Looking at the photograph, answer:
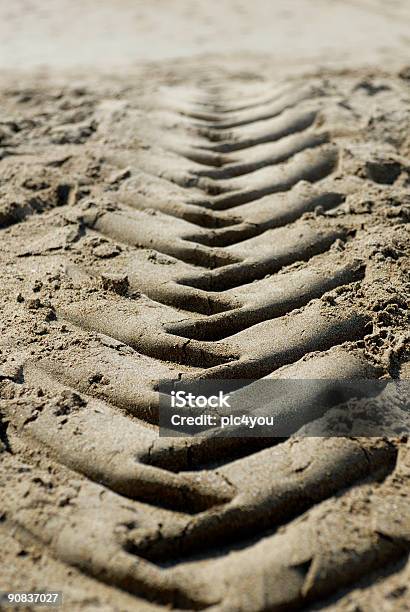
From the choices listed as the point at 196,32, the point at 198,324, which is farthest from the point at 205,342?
the point at 196,32

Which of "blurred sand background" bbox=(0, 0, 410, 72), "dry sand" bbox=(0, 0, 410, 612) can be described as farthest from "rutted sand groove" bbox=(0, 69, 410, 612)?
"blurred sand background" bbox=(0, 0, 410, 72)

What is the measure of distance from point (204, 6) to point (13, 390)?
4.27m

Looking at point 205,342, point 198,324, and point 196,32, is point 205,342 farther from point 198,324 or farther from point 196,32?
point 196,32

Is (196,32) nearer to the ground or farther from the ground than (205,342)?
farther from the ground

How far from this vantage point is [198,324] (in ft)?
5.87

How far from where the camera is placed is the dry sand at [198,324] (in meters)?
1.25

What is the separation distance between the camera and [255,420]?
152cm

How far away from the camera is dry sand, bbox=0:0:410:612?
4.11 ft

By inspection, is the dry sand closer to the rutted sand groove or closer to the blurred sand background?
the rutted sand groove

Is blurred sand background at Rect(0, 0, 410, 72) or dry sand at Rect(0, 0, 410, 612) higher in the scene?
blurred sand background at Rect(0, 0, 410, 72)

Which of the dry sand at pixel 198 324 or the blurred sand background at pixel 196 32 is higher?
the blurred sand background at pixel 196 32

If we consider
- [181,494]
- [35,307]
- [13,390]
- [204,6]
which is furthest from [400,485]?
[204,6]

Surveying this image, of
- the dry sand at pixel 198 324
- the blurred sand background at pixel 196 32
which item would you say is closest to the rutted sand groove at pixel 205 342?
the dry sand at pixel 198 324

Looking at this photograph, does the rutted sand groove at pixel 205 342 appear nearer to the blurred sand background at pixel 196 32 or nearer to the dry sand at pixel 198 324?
the dry sand at pixel 198 324
